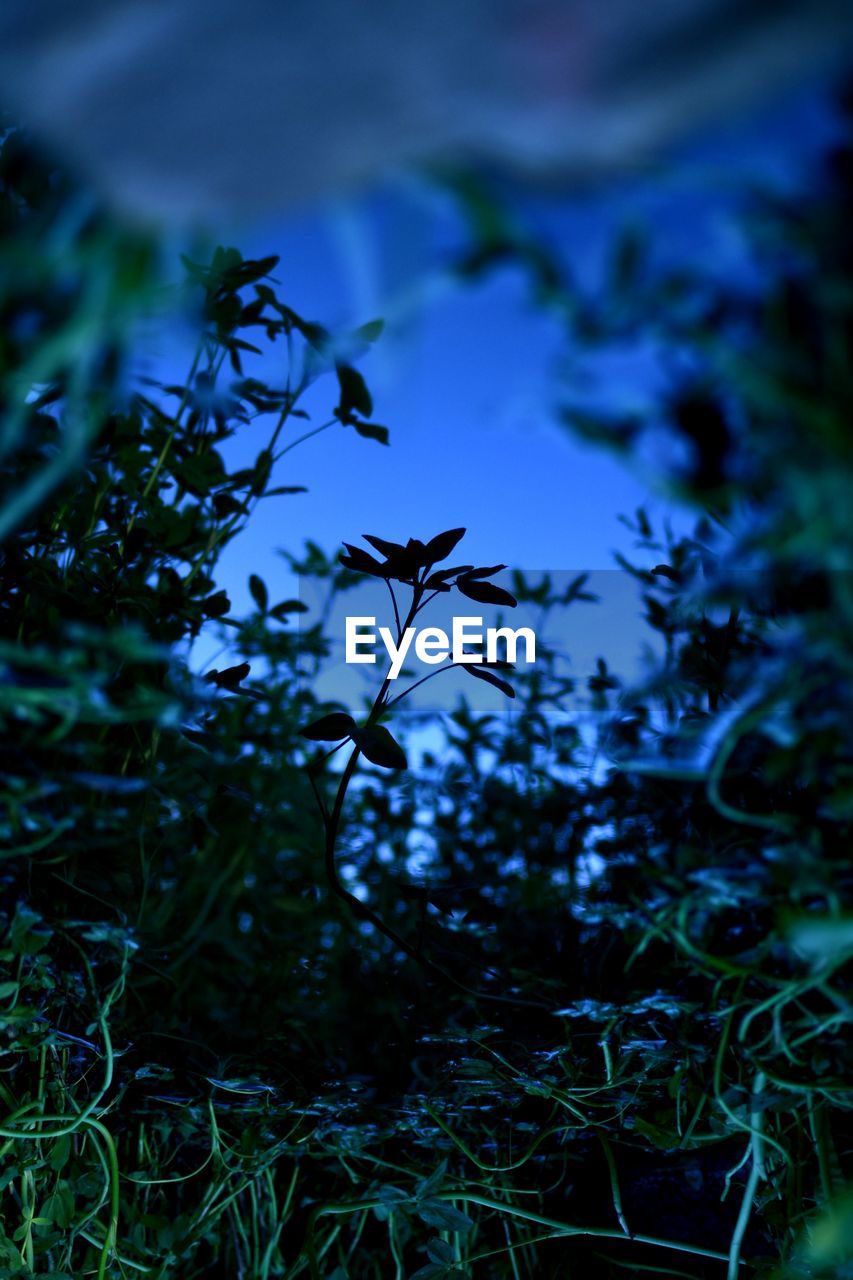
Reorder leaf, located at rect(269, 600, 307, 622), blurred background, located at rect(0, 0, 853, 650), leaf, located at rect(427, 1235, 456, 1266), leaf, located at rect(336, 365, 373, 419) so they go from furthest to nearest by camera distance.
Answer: leaf, located at rect(269, 600, 307, 622)
leaf, located at rect(427, 1235, 456, 1266)
leaf, located at rect(336, 365, 373, 419)
blurred background, located at rect(0, 0, 853, 650)

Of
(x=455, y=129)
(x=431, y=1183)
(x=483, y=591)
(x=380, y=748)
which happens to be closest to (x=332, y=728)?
(x=380, y=748)

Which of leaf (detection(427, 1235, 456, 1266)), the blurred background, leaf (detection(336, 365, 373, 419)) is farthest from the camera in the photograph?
leaf (detection(427, 1235, 456, 1266))

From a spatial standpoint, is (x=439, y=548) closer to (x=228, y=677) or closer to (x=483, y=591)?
(x=483, y=591)

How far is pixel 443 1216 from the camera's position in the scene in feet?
2.64

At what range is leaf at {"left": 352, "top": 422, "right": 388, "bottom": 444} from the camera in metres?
0.82

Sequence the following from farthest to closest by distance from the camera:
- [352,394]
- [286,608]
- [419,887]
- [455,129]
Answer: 1. [286,608]
2. [419,887]
3. [352,394]
4. [455,129]

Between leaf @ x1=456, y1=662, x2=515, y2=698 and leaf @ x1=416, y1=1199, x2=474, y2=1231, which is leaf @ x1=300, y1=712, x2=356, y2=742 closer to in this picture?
leaf @ x1=456, y1=662, x2=515, y2=698

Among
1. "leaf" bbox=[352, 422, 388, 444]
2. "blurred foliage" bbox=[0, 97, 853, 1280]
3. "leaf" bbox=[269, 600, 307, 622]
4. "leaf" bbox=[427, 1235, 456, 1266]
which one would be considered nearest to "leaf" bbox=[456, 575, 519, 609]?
"blurred foliage" bbox=[0, 97, 853, 1280]

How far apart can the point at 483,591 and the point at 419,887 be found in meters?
0.28

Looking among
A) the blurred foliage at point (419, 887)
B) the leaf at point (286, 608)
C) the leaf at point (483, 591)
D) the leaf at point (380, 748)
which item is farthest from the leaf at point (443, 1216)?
the leaf at point (286, 608)

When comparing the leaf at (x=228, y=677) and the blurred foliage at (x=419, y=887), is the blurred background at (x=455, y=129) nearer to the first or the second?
the blurred foliage at (x=419, y=887)

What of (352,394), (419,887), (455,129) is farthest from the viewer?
(419,887)

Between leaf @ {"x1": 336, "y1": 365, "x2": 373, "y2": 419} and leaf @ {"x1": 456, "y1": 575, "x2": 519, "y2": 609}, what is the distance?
150mm

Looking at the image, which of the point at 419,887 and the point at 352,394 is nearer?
the point at 352,394
